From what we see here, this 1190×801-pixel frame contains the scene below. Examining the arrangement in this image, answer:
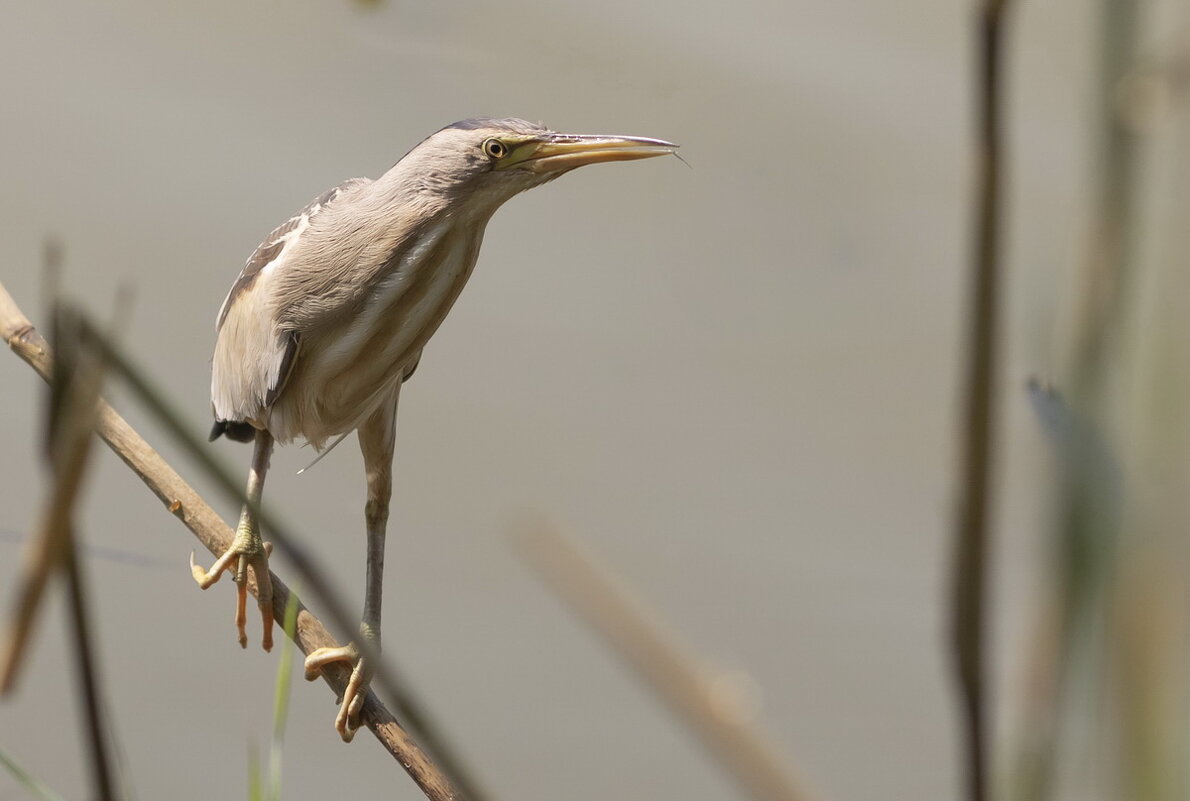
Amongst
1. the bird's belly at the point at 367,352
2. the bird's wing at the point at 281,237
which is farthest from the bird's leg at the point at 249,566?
the bird's wing at the point at 281,237

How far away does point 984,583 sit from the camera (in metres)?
0.25

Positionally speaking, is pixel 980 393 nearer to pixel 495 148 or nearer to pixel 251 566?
pixel 495 148

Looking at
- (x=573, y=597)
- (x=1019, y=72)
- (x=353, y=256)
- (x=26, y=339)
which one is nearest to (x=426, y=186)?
(x=353, y=256)

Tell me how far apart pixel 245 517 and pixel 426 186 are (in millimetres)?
428

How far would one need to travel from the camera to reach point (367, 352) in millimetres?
1335

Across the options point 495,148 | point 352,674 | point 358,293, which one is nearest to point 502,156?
point 495,148

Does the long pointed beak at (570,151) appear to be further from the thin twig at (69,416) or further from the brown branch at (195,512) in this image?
the thin twig at (69,416)

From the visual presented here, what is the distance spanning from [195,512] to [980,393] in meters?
1.10

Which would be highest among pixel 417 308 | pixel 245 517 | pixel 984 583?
pixel 984 583

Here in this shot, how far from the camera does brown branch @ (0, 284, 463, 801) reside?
1.04 meters

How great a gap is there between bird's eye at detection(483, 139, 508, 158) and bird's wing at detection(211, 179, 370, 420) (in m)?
0.27

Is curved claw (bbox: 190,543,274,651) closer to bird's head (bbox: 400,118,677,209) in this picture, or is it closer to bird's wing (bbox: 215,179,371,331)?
bird's wing (bbox: 215,179,371,331)

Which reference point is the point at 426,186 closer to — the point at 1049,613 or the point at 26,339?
the point at 26,339

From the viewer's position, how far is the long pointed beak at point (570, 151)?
1.12 m
